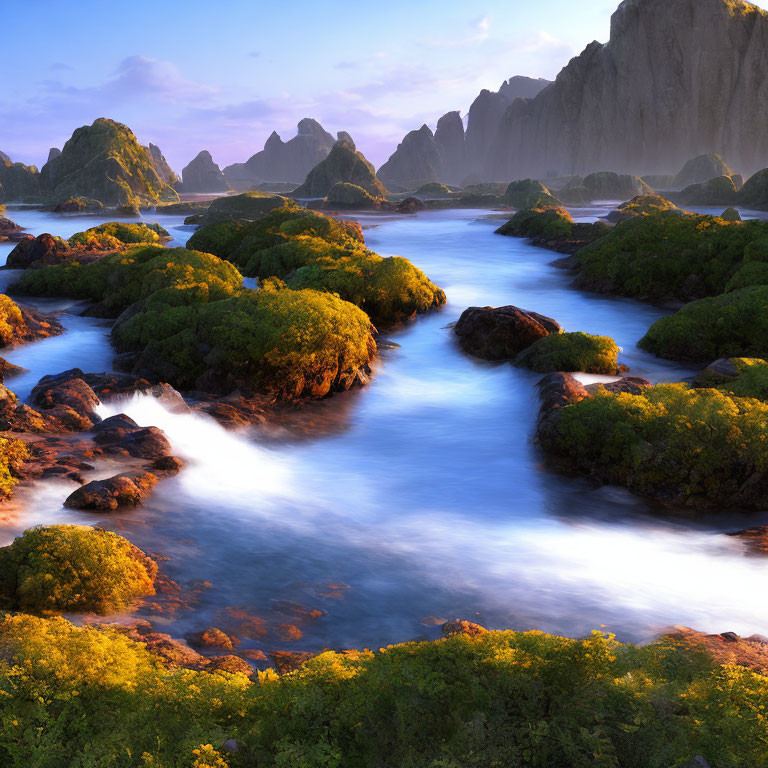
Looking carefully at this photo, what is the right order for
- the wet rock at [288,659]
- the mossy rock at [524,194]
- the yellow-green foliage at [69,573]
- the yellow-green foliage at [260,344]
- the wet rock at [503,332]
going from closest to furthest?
1. the wet rock at [288,659]
2. the yellow-green foliage at [69,573]
3. the yellow-green foliage at [260,344]
4. the wet rock at [503,332]
5. the mossy rock at [524,194]

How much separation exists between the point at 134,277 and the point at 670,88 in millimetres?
156319

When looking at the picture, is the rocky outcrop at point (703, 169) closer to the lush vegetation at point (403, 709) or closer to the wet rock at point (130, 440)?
the wet rock at point (130, 440)

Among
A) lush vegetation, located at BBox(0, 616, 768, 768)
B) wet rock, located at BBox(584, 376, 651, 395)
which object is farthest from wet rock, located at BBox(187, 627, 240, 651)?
wet rock, located at BBox(584, 376, 651, 395)

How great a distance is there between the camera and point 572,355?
16.6 metres

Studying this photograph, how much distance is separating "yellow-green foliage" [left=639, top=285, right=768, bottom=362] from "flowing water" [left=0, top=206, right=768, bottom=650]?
1683 mm

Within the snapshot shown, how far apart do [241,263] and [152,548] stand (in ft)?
80.9

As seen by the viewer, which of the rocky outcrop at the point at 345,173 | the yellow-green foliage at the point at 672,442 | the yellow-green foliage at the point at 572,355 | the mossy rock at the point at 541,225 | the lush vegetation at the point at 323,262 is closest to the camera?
the yellow-green foliage at the point at 672,442

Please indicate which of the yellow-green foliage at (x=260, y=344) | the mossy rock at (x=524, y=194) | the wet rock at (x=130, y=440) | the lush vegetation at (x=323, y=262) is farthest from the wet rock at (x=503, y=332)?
the mossy rock at (x=524, y=194)

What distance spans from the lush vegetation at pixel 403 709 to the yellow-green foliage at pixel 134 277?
1616 cm

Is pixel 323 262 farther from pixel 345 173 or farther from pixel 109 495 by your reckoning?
pixel 345 173

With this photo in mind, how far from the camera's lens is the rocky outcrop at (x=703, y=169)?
369 ft

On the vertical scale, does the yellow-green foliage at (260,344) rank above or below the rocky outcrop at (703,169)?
below

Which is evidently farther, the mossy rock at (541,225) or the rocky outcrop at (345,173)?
the rocky outcrop at (345,173)

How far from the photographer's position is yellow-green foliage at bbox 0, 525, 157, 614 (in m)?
6.29
